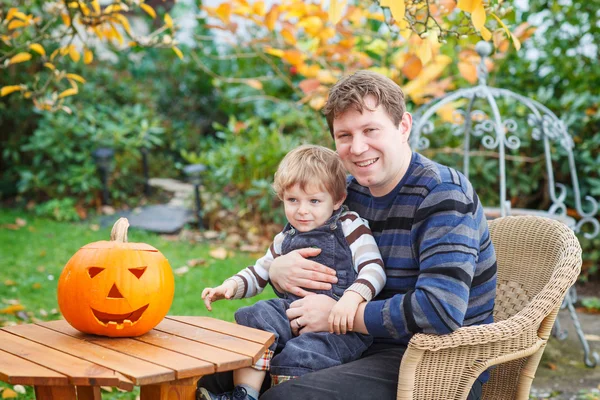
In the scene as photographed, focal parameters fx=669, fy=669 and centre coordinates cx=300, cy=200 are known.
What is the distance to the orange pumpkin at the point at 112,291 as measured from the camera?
2105 mm

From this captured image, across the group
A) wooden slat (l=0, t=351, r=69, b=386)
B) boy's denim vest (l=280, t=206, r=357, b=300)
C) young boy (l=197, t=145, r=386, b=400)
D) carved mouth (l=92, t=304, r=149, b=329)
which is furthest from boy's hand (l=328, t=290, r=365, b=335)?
wooden slat (l=0, t=351, r=69, b=386)

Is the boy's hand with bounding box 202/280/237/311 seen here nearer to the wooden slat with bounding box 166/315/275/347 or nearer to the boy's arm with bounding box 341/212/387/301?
the wooden slat with bounding box 166/315/275/347

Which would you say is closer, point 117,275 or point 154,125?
point 117,275

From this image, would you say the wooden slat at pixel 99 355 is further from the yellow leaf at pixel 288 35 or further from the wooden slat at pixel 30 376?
the yellow leaf at pixel 288 35

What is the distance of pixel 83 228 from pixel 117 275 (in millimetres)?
5146

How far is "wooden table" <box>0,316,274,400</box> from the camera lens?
69.2 inches

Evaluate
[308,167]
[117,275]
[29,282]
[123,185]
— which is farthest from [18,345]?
[123,185]

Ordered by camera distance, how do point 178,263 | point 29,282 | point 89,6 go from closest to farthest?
point 89,6, point 29,282, point 178,263

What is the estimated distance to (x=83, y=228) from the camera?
6984 millimetres

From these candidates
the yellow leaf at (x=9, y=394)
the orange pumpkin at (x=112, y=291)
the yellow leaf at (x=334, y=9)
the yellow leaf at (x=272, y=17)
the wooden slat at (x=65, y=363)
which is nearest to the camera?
the wooden slat at (x=65, y=363)

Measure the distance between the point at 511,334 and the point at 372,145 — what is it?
2.50 feet

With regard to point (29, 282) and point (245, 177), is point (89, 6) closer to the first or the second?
point (29, 282)

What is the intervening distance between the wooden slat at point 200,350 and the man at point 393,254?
0.73ft

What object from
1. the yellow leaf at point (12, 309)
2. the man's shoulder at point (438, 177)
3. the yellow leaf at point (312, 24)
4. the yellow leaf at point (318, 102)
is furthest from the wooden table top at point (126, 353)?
the yellow leaf at point (318, 102)
